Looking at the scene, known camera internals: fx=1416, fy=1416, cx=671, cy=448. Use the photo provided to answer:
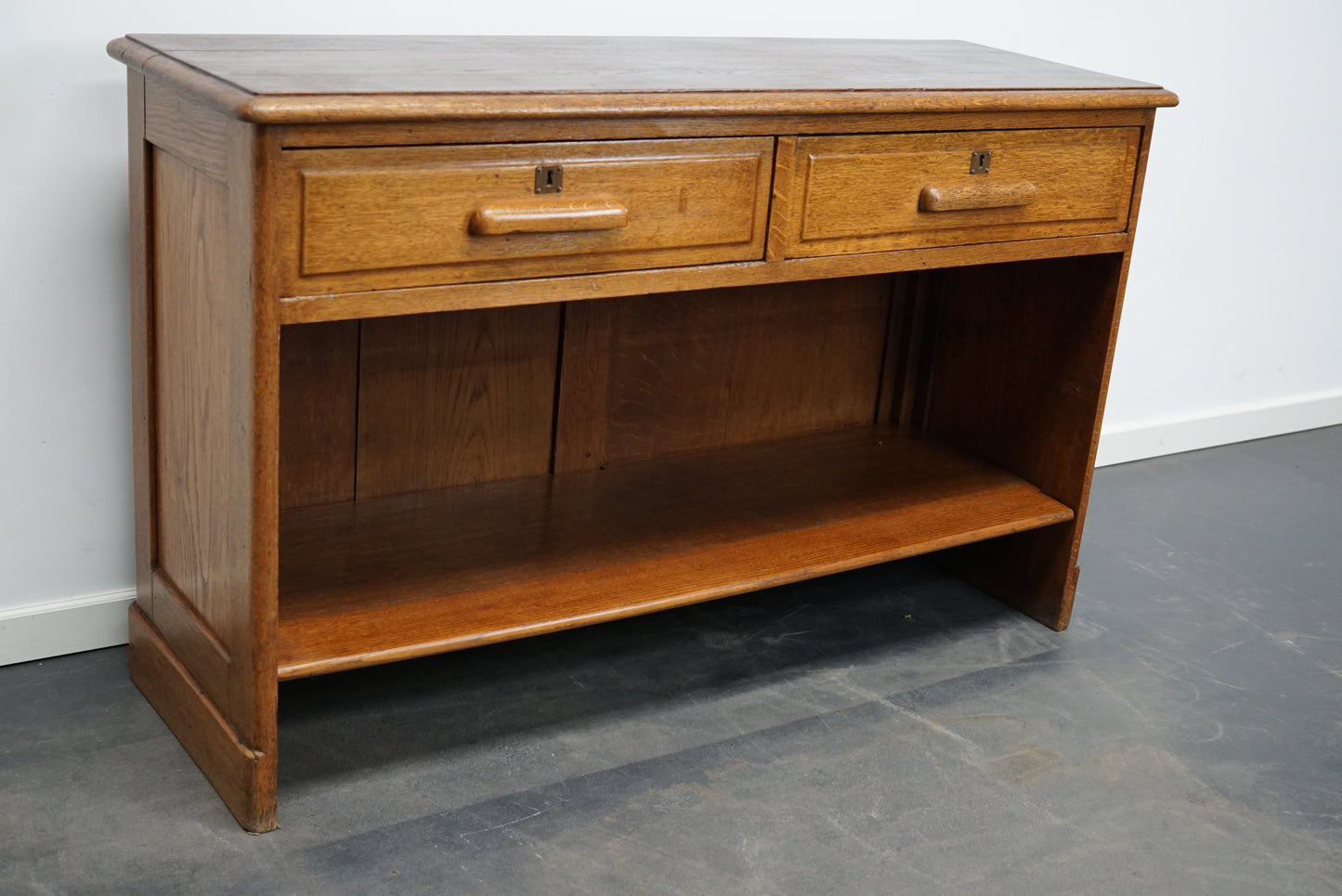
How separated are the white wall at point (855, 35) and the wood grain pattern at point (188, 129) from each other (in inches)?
10.5

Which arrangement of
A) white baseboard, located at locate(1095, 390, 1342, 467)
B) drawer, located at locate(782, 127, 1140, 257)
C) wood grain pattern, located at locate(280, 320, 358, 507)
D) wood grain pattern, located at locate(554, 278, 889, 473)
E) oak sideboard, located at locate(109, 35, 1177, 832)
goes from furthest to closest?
white baseboard, located at locate(1095, 390, 1342, 467)
wood grain pattern, located at locate(554, 278, 889, 473)
wood grain pattern, located at locate(280, 320, 358, 507)
drawer, located at locate(782, 127, 1140, 257)
oak sideboard, located at locate(109, 35, 1177, 832)

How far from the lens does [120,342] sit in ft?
7.34

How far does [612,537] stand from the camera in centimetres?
236

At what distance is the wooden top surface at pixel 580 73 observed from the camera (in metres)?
1.68

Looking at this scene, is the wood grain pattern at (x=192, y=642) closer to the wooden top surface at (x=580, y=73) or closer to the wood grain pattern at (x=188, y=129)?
the wood grain pattern at (x=188, y=129)

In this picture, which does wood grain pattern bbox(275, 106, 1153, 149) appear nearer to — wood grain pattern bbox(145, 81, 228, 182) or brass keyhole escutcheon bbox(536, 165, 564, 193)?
brass keyhole escutcheon bbox(536, 165, 564, 193)

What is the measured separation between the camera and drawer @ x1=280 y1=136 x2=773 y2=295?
1.66 m

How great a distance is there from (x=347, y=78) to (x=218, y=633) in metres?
0.78

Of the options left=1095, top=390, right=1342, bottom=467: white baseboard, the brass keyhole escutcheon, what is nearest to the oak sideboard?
the brass keyhole escutcheon

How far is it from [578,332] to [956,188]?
72cm

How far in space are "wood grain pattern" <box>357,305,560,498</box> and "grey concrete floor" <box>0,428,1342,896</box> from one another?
332mm

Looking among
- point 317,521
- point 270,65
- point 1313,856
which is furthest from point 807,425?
point 270,65

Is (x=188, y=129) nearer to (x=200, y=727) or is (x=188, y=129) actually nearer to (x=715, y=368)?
(x=200, y=727)

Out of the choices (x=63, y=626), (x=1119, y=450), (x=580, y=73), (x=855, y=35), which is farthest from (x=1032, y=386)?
(x=63, y=626)
